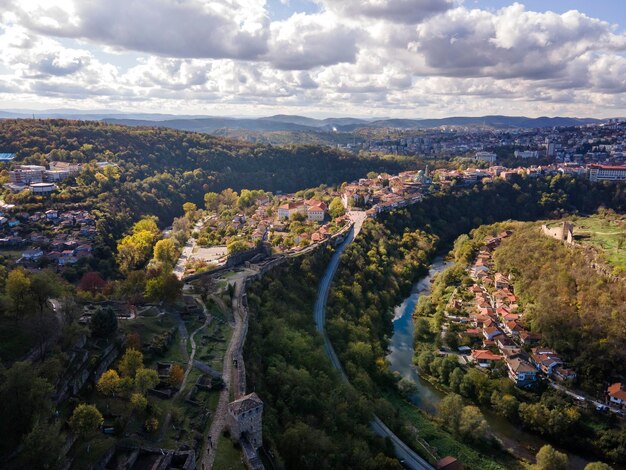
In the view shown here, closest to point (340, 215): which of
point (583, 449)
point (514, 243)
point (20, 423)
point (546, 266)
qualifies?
point (514, 243)

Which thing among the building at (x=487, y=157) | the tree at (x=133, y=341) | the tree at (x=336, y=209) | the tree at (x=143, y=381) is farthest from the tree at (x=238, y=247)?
the building at (x=487, y=157)

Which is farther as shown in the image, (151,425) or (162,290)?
(162,290)

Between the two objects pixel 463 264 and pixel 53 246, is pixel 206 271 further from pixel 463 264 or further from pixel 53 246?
pixel 463 264

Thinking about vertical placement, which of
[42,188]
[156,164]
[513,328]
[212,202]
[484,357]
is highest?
[156,164]

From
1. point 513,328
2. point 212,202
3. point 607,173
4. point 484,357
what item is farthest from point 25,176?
point 607,173

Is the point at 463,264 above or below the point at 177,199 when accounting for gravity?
below

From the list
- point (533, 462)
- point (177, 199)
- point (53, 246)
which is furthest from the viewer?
point (177, 199)

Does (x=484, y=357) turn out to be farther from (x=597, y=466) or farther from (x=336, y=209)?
(x=336, y=209)

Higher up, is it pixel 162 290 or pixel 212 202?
pixel 162 290
